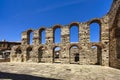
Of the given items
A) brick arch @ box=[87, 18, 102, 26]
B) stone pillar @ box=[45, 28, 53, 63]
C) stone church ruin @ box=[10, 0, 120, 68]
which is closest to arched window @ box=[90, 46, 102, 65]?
stone church ruin @ box=[10, 0, 120, 68]

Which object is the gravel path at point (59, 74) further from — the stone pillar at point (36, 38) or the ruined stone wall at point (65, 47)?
the stone pillar at point (36, 38)

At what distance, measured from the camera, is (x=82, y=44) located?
19.5 meters

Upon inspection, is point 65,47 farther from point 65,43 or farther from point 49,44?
point 49,44

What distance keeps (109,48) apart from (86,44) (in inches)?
106

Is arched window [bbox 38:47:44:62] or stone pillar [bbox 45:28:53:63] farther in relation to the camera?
arched window [bbox 38:47:44:62]

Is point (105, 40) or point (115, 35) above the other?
point (115, 35)

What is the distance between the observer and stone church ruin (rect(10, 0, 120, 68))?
15957 millimetres

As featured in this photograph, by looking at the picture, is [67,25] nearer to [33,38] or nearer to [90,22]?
[90,22]

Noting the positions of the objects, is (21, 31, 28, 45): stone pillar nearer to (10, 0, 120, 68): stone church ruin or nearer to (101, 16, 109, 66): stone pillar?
(10, 0, 120, 68): stone church ruin

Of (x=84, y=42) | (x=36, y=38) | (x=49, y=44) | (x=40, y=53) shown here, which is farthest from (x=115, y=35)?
(x=40, y=53)

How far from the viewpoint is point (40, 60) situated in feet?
75.3

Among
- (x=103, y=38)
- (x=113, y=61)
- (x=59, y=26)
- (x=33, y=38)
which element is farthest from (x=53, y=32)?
(x=113, y=61)

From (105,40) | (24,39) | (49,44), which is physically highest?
(24,39)

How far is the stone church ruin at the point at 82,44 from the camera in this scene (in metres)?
16.0
